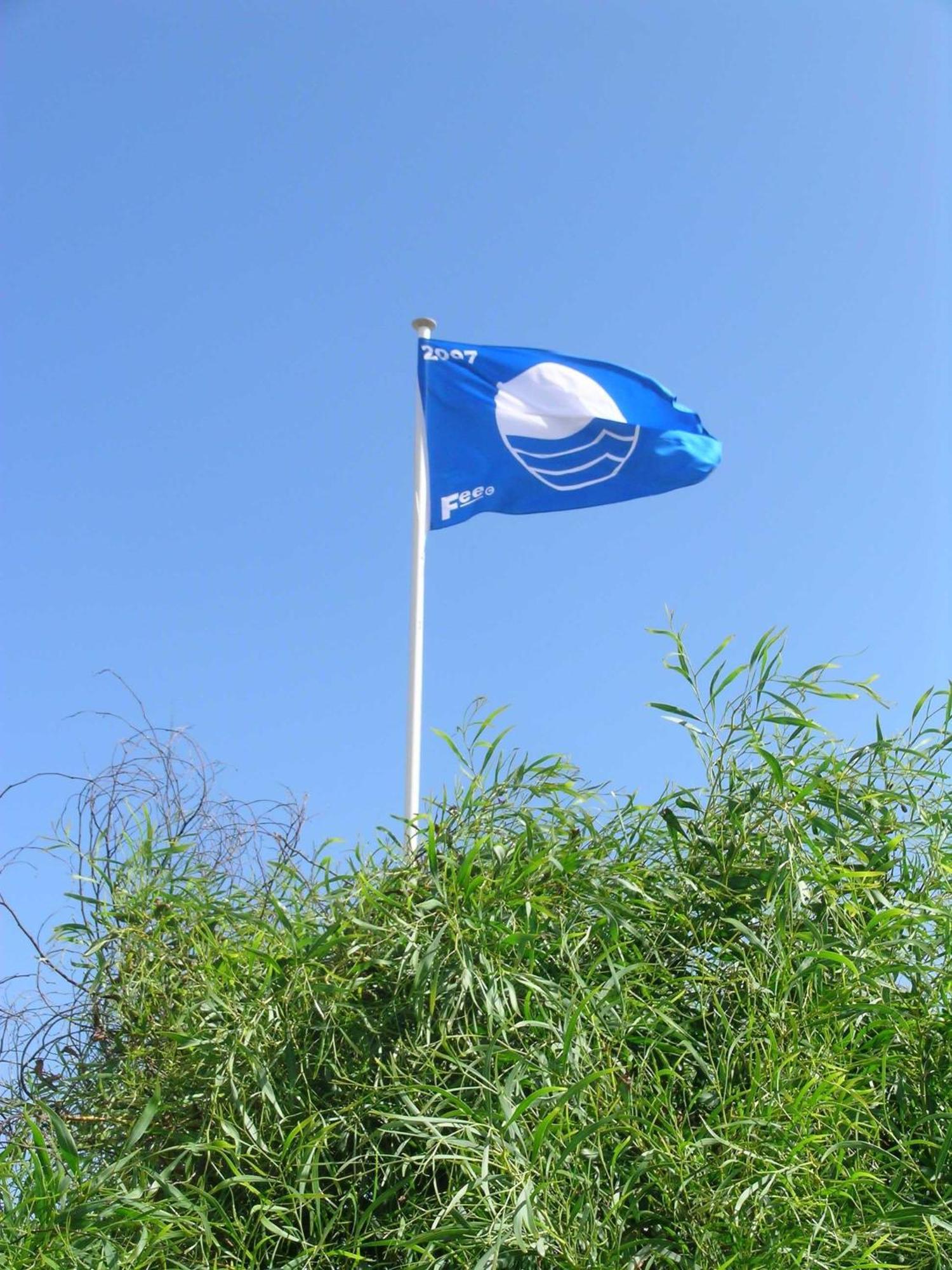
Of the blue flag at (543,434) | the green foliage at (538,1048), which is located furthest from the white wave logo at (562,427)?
the green foliage at (538,1048)

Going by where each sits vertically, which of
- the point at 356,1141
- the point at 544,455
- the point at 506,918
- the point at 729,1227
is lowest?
the point at 729,1227

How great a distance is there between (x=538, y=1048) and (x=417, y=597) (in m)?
2.92

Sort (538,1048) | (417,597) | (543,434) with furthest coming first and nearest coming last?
(543,434) → (417,597) → (538,1048)

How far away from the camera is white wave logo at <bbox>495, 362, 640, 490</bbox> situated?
5.76 meters

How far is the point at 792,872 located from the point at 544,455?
3.53 m

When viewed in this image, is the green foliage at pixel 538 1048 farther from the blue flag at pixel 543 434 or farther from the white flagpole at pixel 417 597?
the blue flag at pixel 543 434

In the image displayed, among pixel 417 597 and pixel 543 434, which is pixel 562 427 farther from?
pixel 417 597

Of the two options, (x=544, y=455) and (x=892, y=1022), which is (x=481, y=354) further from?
(x=892, y=1022)

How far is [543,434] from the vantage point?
5805 millimetres

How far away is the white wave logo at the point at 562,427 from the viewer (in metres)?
5.76

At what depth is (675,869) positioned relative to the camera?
8.70ft

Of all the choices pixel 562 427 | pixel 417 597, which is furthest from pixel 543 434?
pixel 417 597

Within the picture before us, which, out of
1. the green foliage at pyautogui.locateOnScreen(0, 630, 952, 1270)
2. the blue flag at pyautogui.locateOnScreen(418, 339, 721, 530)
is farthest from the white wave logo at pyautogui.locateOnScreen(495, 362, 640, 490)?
the green foliage at pyautogui.locateOnScreen(0, 630, 952, 1270)

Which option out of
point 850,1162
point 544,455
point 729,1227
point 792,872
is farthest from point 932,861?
point 544,455
